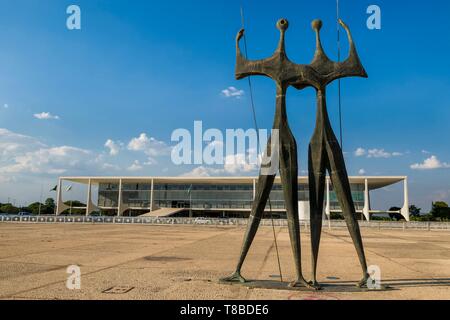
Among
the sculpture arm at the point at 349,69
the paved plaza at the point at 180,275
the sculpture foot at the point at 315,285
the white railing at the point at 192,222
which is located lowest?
the white railing at the point at 192,222

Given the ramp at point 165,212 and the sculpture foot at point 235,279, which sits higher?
the sculpture foot at point 235,279

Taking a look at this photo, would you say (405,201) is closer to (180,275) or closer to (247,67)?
(247,67)

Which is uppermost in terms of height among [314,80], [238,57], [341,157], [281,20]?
[281,20]

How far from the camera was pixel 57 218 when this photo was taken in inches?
1988

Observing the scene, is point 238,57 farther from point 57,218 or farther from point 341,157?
point 57,218

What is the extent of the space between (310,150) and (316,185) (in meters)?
0.90

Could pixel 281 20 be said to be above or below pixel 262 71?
above

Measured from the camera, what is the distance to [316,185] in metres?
8.88

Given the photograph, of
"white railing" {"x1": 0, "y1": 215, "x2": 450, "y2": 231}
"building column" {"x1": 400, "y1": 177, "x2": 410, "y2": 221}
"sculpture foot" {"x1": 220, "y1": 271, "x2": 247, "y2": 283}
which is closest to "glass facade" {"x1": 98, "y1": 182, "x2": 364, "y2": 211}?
"building column" {"x1": 400, "y1": 177, "x2": 410, "y2": 221}

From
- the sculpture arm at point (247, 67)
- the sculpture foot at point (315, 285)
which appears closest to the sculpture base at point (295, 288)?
the sculpture foot at point (315, 285)

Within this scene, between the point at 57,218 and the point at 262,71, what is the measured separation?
48784 mm

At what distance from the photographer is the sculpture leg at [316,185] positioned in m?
8.80

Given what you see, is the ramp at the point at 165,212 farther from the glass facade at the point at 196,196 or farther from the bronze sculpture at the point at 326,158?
the bronze sculpture at the point at 326,158
